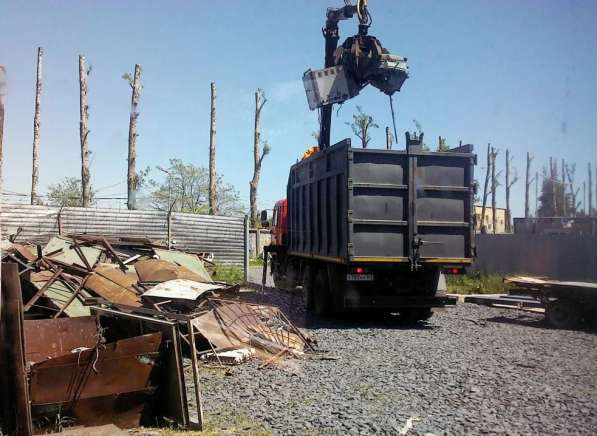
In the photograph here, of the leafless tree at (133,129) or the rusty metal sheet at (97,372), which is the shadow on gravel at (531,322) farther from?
the leafless tree at (133,129)

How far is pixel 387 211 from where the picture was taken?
10297 mm

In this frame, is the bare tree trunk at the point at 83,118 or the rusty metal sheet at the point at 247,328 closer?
the rusty metal sheet at the point at 247,328

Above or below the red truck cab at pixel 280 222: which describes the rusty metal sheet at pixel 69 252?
below

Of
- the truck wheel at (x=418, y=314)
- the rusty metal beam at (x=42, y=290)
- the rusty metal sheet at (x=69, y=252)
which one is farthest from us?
the truck wheel at (x=418, y=314)

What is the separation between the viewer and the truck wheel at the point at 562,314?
1102 cm

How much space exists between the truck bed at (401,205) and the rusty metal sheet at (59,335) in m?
5.00

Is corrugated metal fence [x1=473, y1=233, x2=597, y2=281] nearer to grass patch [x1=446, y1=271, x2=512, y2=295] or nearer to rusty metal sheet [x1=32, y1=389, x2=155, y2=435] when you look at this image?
grass patch [x1=446, y1=271, x2=512, y2=295]

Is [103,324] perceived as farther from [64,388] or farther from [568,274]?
[568,274]

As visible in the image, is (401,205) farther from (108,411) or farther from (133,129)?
(133,129)

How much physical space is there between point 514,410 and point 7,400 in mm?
4570

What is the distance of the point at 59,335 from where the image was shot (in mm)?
6266

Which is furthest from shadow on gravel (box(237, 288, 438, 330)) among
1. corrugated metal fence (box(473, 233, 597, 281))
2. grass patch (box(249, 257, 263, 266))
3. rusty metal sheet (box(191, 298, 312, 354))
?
grass patch (box(249, 257, 263, 266))

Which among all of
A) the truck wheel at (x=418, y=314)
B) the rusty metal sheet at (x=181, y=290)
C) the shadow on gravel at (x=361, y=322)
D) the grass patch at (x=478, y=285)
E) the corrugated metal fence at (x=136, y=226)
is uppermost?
the corrugated metal fence at (x=136, y=226)

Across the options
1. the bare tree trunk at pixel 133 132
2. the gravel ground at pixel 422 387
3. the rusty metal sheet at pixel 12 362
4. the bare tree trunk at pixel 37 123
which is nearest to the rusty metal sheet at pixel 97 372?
the rusty metal sheet at pixel 12 362
